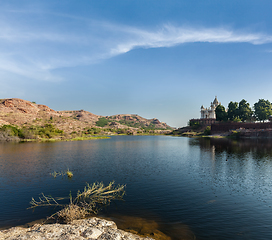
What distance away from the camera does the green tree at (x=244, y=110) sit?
141325 millimetres

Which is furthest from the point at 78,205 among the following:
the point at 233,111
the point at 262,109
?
the point at 262,109

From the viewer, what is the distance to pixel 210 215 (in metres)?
15.9

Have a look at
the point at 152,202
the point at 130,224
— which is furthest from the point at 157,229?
the point at 152,202

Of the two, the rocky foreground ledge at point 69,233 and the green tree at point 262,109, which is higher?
the green tree at point 262,109

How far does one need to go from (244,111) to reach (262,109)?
39.0 feet

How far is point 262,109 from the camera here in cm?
13588

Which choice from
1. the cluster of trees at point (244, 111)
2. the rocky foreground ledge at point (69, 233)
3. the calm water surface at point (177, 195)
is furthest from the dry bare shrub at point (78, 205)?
the cluster of trees at point (244, 111)

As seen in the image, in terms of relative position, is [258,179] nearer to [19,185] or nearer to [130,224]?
[130,224]

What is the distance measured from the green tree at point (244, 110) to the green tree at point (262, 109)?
554 cm

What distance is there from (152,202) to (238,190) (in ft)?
37.6

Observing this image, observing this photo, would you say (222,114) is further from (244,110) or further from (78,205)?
(78,205)

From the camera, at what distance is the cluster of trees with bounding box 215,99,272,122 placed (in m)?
138

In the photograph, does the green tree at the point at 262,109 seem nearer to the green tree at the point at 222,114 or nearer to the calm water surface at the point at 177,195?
the green tree at the point at 222,114

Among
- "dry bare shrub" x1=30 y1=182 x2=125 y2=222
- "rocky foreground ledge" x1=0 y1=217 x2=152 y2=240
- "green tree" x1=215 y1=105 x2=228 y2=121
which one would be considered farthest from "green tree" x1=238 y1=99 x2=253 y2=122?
"rocky foreground ledge" x1=0 y1=217 x2=152 y2=240
